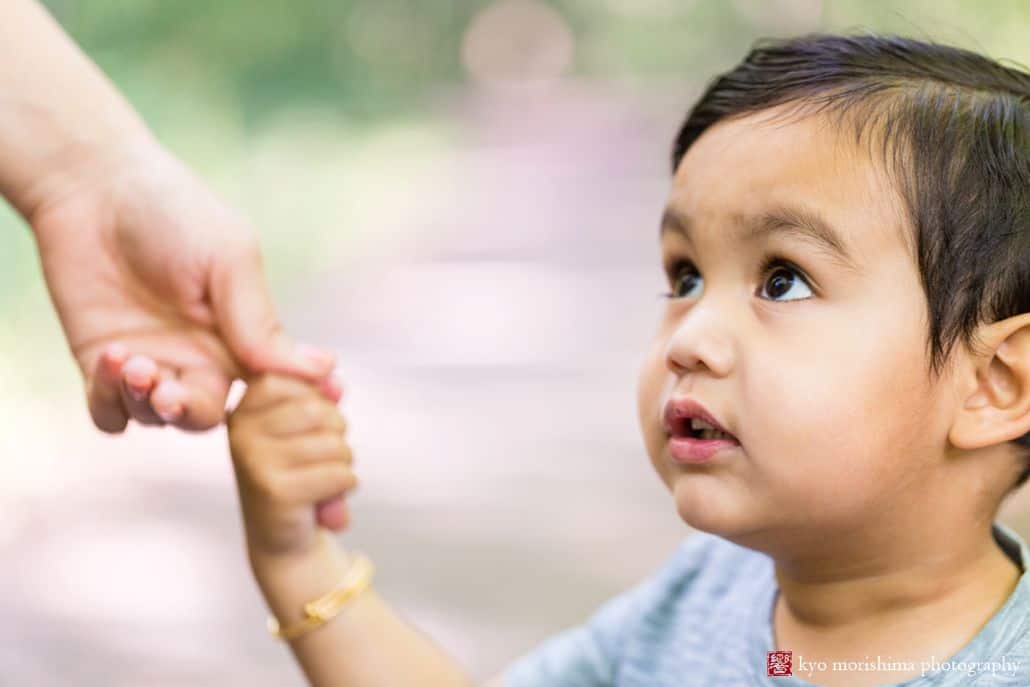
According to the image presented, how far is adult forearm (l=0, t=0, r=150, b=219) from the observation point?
1484 mm

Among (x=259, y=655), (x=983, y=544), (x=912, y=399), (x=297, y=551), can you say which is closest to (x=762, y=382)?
(x=912, y=399)

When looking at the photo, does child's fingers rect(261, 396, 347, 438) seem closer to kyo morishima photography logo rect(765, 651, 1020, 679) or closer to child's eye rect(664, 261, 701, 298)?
child's eye rect(664, 261, 701, 298)

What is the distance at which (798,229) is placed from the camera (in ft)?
4.09

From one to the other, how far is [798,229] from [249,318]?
0.55 meters

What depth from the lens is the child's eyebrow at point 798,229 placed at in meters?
1.23

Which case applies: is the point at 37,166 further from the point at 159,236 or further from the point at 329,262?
the point at 329,262

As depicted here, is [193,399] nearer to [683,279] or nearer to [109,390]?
[109,390]

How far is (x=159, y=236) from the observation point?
143 centimetres

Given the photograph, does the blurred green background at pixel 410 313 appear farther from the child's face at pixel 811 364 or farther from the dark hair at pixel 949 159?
the child's face at pixel 811 364

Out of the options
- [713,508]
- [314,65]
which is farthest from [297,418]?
[314,65]

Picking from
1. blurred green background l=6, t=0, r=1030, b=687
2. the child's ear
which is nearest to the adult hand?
the child's ear

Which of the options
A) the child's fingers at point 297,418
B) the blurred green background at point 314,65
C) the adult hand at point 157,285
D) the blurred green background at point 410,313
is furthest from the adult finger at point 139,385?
the blurred green background at point 314,65

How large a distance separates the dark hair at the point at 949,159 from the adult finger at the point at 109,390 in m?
0.65

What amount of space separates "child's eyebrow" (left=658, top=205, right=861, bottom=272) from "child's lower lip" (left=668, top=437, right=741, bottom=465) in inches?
7.3
